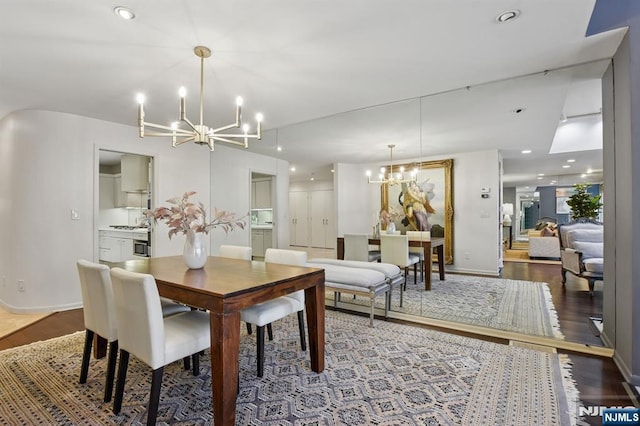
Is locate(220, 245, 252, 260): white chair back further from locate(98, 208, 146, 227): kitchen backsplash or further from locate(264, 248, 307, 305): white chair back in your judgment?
locate(98, 208, 146, 227): kitchen backsplash

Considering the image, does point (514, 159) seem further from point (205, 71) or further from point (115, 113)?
point (115, 113)

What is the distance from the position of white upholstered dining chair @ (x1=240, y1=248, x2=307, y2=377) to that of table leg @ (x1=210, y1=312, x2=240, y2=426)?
0.44 meters

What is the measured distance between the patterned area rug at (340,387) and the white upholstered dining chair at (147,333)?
0.31 meters

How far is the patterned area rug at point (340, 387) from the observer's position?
1741mm

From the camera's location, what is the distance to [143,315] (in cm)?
159

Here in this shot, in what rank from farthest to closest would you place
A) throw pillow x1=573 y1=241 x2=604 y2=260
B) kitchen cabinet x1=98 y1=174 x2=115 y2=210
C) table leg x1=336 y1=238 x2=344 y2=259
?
kitchen cabinet x1=98 y1=174 x2=115 y2=210 → table leg x1=336 y1=238 x2=344 y2=259 → throw pillow x1=573 y1=241 x2=604 y2=260

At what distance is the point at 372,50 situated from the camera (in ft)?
7.91

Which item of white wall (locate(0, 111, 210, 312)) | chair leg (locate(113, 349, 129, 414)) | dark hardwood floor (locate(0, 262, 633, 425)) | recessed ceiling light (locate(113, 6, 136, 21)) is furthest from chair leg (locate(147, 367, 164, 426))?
white wall (locate(0, 111, 210, 312))

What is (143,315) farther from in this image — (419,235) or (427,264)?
(427,264)

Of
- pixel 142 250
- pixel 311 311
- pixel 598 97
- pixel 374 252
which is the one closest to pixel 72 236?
pixel 142 250

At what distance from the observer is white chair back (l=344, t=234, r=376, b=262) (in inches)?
165

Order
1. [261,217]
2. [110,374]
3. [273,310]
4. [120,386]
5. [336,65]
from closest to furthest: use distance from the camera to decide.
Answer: [120,386], [110,374], [273,310], [336,65], [261,217]

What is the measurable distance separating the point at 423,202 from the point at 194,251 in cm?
304

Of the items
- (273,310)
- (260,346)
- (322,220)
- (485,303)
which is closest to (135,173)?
(322,220)
